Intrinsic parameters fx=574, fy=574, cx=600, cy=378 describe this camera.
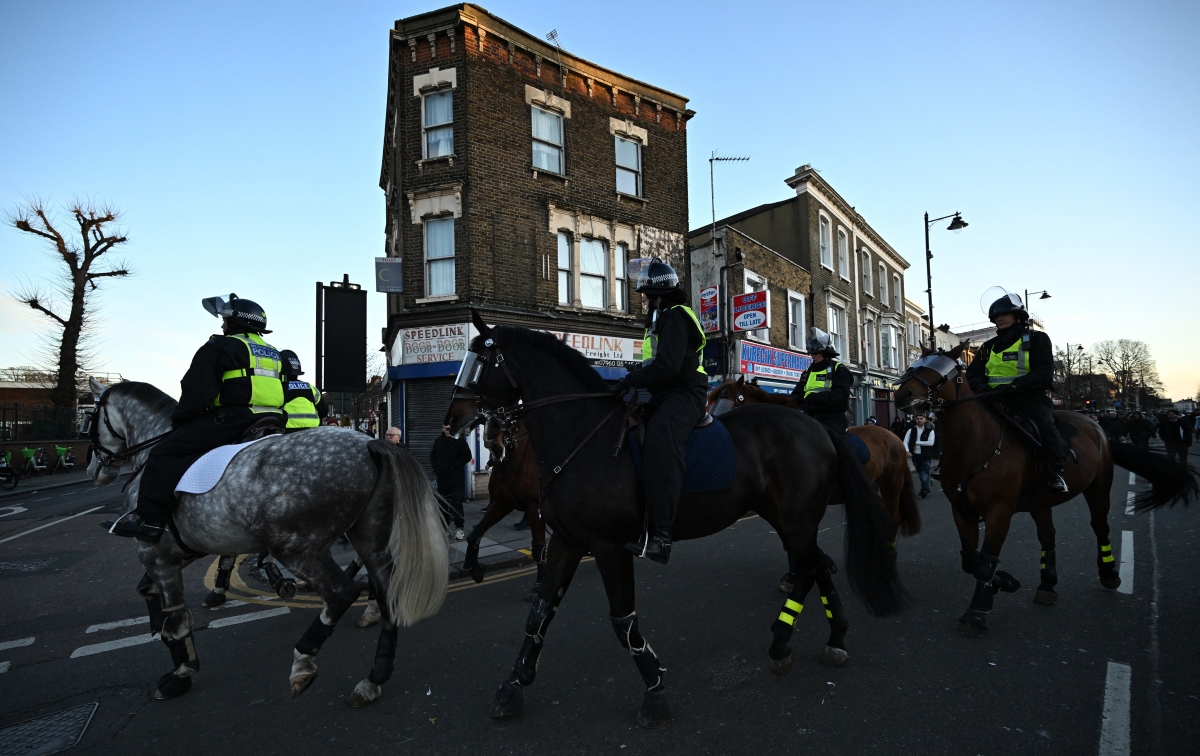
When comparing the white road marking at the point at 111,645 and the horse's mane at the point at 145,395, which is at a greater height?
the horse's mane at the point at 145,395

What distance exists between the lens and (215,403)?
4.12 m

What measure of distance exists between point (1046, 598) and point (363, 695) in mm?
5542

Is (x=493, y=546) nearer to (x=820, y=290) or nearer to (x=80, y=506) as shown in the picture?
(x=80, y=506)

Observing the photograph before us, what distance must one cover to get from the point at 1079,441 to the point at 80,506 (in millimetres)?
19085

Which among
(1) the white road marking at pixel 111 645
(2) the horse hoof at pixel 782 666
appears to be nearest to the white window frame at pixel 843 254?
(2) the horse hoof at pixel 782 666

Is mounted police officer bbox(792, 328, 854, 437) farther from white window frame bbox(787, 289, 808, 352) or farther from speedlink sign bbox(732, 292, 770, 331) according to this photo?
white window frame bbox(787, 289, 808, 352)

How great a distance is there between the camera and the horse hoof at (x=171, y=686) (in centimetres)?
368

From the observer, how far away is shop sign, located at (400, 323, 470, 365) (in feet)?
45.2

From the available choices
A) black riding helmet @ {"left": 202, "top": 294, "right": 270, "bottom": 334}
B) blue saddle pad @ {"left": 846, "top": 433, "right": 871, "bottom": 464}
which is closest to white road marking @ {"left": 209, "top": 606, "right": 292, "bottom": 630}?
black riding helmet @ {"left": 202, "top": 294, "right": 270, "bottom": 334}

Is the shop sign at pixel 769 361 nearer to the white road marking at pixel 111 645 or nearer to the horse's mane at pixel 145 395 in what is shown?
the horse's mane at pixel 145 395

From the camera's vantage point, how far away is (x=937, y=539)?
7918 mm

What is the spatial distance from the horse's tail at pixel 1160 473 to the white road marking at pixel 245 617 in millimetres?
8468

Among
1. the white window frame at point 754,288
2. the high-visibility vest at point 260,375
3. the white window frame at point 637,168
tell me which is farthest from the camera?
the white window frame at point 754,288

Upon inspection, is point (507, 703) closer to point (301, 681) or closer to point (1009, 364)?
point (301, 681)
